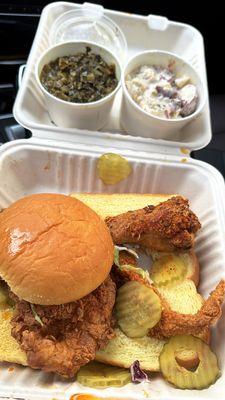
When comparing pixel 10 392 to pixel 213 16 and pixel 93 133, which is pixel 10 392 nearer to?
pixel 93 133

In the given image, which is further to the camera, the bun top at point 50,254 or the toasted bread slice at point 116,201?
the toasted bread slice at point 116,201

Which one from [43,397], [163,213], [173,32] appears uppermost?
[173,32]

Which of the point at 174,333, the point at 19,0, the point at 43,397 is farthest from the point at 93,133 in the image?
the point at 19,0

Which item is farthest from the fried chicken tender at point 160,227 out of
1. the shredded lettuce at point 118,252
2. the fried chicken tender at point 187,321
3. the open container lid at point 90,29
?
the open container lid at point 90,29

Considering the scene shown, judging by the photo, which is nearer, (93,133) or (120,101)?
(93,133)

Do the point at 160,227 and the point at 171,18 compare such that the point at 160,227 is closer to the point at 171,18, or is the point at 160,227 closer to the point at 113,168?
the point at 113,168

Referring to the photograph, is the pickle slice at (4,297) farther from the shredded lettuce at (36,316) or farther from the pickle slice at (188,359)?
the pickle slice at (188,359)

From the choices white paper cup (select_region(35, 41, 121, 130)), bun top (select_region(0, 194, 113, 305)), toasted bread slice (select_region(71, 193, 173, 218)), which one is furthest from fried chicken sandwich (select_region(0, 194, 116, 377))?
white paper cup (select_region(35, 41, 121, 130))
